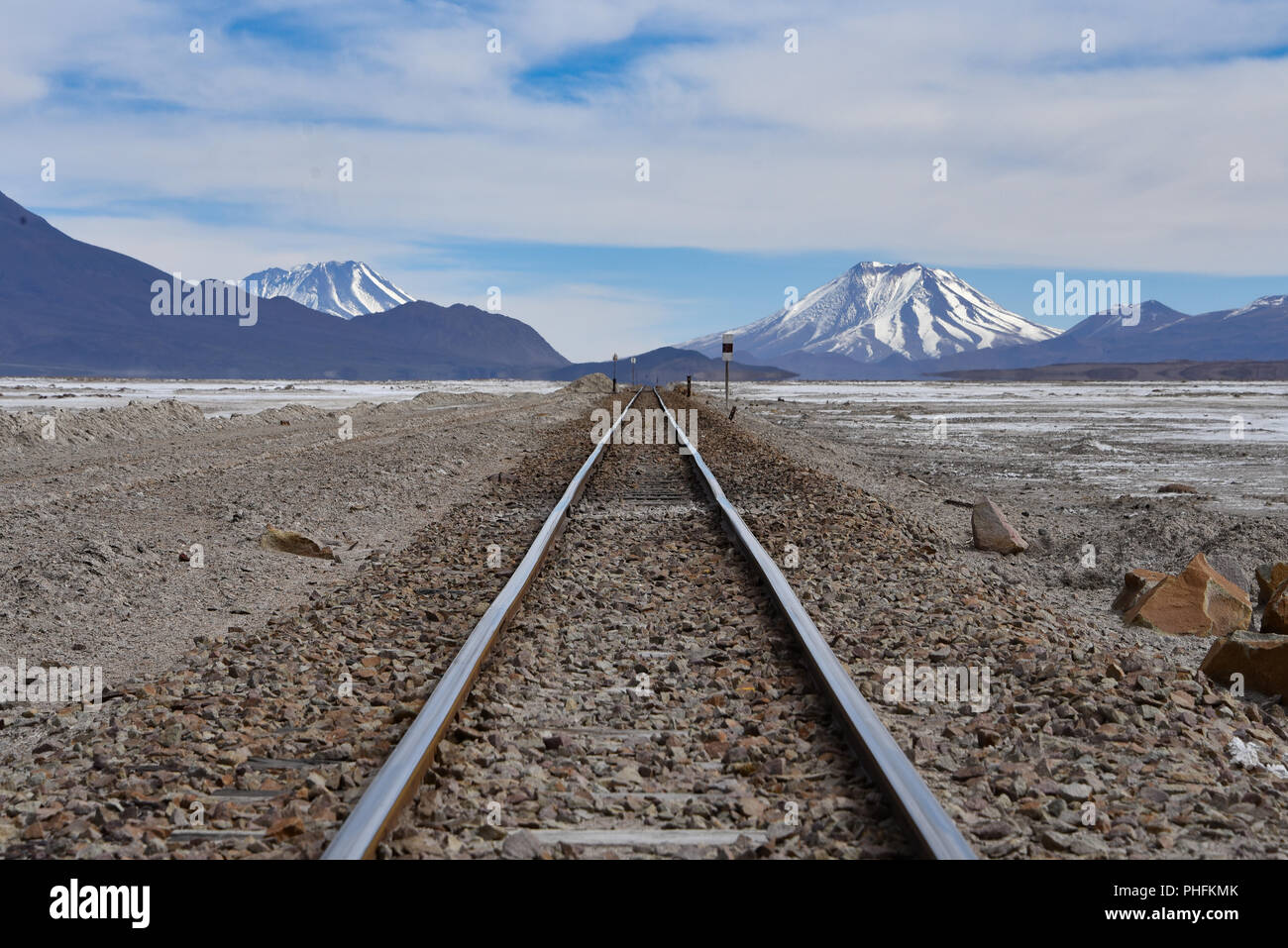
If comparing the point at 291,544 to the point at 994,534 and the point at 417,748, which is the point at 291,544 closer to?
the point at 417,748

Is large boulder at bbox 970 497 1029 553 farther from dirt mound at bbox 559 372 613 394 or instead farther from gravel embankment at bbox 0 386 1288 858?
dirt mound at bbox 559 372 613 394

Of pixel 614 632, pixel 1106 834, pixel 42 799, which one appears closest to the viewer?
pixel 1106 834

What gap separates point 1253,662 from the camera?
5.78 metres

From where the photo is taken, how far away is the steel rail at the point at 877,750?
3.43 meters

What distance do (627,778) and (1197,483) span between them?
1574 cm

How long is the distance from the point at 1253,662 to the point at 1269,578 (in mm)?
2989

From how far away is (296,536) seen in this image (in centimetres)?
1008

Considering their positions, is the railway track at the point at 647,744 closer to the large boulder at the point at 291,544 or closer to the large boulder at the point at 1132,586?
the large boulder at the point at 1132,586

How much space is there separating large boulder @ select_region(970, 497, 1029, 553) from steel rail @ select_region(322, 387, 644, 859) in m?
5.22

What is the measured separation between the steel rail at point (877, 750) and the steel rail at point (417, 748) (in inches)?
64.5

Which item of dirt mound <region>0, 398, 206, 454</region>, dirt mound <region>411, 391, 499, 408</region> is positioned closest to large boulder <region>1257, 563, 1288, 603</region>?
dirt mound <region>0, 398, 206, 454</region>

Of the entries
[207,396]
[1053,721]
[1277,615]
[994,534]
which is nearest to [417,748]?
[1053,721]
